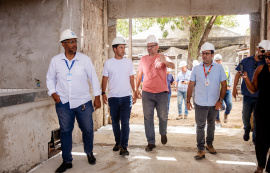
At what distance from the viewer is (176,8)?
745 cm

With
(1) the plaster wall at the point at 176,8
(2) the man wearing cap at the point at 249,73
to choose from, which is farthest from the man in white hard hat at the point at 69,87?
(1) the plaster wall at the point at 176,8

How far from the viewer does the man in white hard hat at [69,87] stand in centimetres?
408

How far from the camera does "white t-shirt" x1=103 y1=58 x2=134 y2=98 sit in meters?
4.80

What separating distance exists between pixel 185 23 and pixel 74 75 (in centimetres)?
955

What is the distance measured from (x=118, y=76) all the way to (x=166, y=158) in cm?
166

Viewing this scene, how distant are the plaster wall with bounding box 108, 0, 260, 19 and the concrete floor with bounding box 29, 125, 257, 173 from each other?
3365 mm

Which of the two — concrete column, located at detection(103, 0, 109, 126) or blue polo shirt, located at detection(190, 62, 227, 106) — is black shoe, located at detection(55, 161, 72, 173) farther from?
concrete column, located at detection(103, 0, 109, 126)

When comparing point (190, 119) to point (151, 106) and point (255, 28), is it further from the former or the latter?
point (151, 106)

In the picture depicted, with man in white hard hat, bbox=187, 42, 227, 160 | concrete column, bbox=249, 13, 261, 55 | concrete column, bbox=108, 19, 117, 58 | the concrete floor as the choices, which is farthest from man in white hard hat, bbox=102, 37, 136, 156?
concrete column, bbox=249, 13, 261, 55

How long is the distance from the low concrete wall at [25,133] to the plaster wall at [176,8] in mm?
3964

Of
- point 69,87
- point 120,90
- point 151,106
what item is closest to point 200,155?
point 151,106

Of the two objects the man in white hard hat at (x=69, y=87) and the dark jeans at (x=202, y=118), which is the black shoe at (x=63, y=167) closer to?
the man in white hard hat at (x=69, y=87)

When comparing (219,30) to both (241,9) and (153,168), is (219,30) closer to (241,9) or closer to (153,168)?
(241,9)

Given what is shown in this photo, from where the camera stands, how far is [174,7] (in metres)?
7.45
